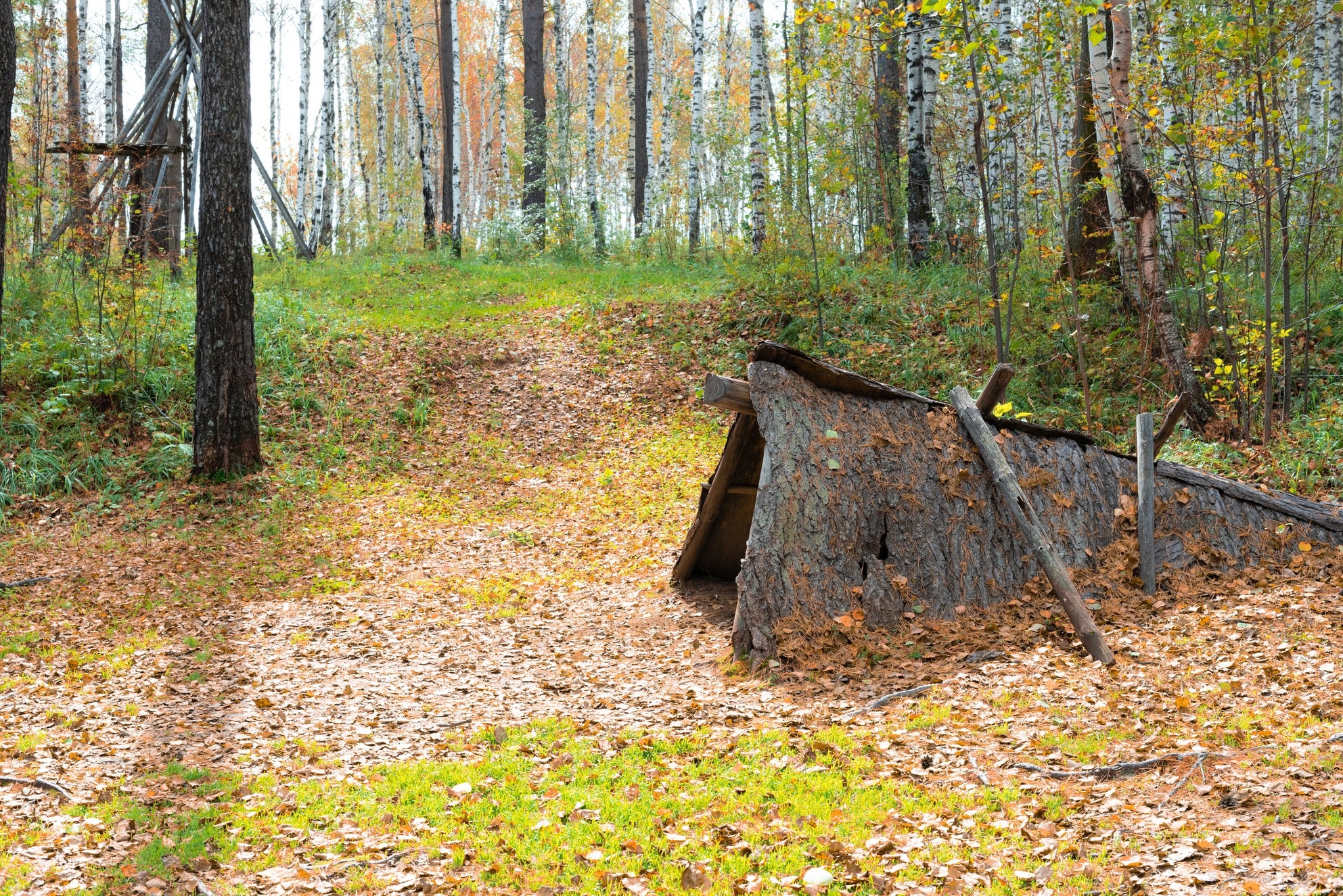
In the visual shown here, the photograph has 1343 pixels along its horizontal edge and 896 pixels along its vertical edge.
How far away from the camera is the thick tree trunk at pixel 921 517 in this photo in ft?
19.4

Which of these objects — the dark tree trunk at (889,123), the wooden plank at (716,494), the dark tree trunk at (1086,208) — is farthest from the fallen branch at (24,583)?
the dark tree trunk at (889,123)

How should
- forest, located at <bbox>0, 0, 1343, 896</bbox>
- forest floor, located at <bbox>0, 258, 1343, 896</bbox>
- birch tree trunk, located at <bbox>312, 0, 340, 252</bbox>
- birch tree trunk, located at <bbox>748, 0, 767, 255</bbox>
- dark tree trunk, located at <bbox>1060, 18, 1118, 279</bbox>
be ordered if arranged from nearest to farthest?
forest floor, located at <bbox>0, 258, 1343, 896</bbox>, forest, located at <bbox>0, 0, 1343, 896</bbox>, dark tree trunk, located at <bbox>1060, 18, 1118, 279</bbox>, birch tree trunk, located at <bbox>748, 0, 767, 255</bbox>, birch tree trunk, located at <bbox>312, 0, 340, 252</bbox>

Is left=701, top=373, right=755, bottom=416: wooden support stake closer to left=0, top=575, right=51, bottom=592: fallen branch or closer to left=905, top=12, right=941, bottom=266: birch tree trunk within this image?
left=0, top=575, right=51, bottom=592: fallen branch

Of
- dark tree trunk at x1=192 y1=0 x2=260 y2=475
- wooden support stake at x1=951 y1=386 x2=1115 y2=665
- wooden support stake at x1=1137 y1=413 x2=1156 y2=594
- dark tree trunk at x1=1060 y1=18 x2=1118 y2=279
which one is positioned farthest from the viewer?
dark tree trunk at x1=1060 y1=18 x2=1118 y2=279

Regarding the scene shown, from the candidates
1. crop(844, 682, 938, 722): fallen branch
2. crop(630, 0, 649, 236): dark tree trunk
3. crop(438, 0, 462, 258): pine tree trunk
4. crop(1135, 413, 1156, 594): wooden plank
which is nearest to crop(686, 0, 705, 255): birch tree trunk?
crop(630, 0, 649, 236): dark tree trunk

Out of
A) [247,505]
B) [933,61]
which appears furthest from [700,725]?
[933,61]

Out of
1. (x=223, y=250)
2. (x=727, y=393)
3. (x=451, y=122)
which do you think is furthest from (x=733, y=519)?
(x=451, y=122)

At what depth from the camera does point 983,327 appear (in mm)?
11812

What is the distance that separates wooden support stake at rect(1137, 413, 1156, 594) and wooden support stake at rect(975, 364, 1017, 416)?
35.9 inches

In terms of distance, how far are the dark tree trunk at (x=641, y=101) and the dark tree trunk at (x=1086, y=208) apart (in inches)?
444

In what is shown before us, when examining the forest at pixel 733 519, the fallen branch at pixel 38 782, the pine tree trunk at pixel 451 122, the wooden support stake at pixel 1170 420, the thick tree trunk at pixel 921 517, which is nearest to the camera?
the forest at pixel 733 519

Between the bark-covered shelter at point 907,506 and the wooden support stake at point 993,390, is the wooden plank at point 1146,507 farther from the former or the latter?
the wooden support stake at point 993,390

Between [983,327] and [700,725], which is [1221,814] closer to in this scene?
[700,725]

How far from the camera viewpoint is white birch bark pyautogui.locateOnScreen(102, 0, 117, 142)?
22.1 m
